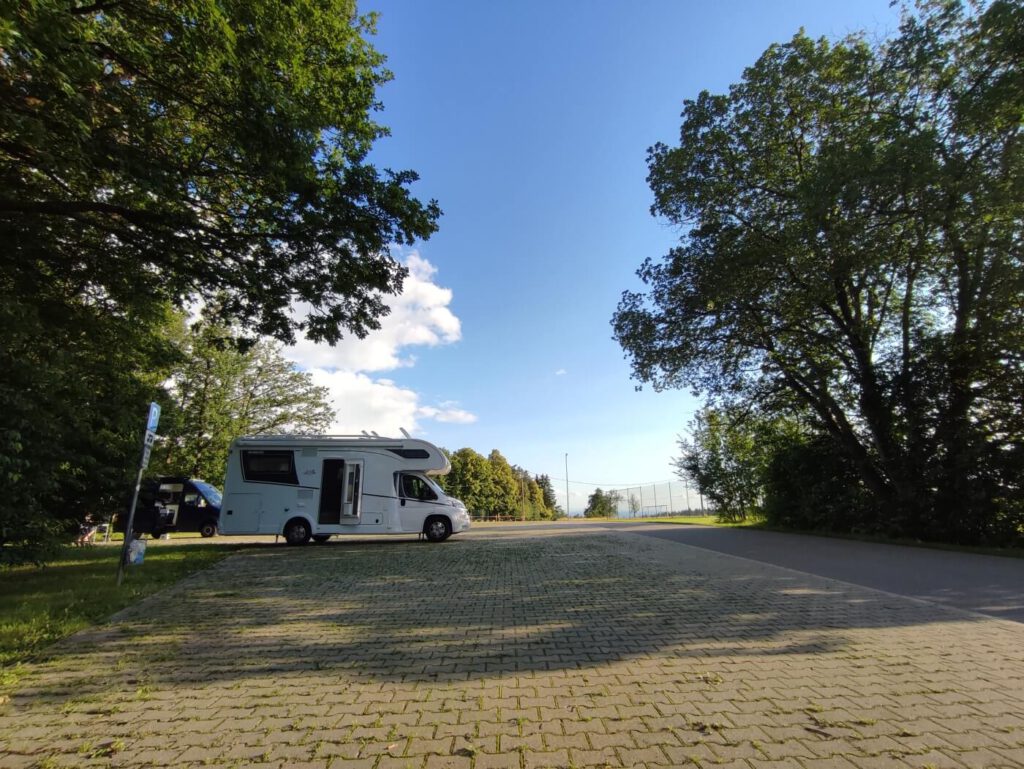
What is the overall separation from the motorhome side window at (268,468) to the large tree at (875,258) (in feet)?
42.9

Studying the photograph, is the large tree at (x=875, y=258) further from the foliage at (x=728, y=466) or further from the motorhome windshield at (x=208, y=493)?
the motorhome windshield at (x=208, y=493)

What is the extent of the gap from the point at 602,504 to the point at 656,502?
19.6 meters

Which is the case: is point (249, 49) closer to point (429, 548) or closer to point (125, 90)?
point (125, 90)

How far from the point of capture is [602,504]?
75.9m

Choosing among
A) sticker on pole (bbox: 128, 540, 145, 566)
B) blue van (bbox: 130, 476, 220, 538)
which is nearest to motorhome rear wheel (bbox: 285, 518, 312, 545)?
sticker on pole (bbox: 128, 540, 145, 566)

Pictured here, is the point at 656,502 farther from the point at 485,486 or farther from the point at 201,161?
the point at 201,161

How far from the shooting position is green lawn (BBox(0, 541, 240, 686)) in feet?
18.0

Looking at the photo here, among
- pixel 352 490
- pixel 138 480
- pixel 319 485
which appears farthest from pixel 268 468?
pixel 138 480

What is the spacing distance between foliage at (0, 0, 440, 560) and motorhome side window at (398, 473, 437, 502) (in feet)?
20.8

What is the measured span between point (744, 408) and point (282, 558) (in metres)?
17.7

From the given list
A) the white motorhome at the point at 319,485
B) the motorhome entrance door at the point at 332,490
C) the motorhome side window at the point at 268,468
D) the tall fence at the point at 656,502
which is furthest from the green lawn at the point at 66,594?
Result: the tall fence at the point at 656,502

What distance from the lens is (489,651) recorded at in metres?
5.03

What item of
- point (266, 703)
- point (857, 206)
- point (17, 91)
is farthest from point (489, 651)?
point (857, 206)

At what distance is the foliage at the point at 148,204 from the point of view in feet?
21.1
